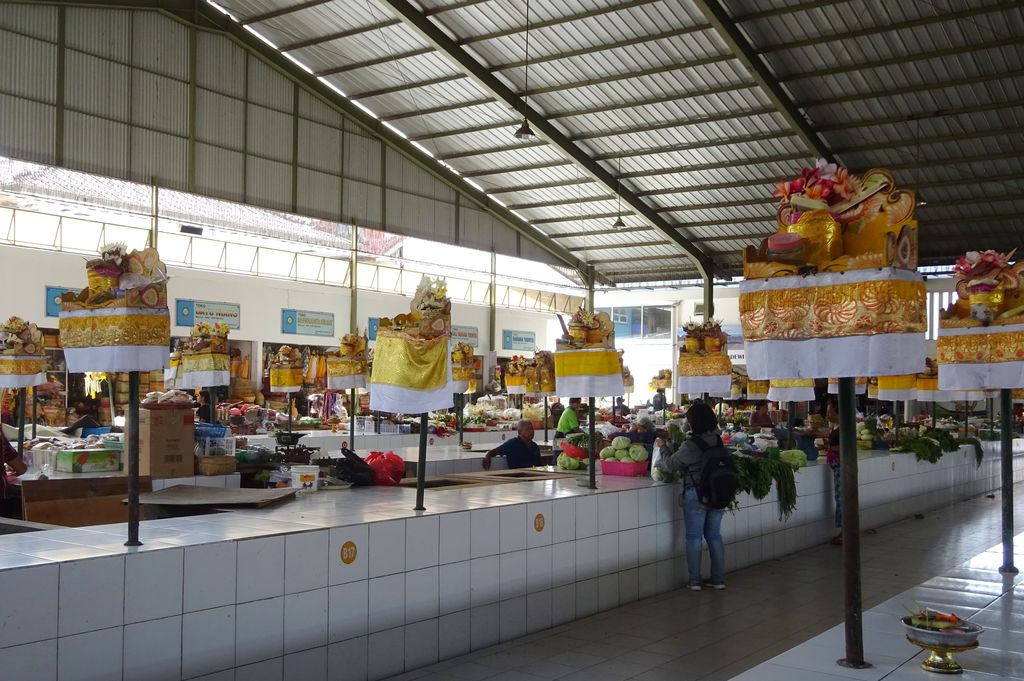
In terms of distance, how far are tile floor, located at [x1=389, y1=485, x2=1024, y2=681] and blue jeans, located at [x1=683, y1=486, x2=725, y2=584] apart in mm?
219

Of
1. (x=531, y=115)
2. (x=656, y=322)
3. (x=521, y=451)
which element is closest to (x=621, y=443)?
(x=521, y=451)

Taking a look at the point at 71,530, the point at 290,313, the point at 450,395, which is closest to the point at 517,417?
the point at 290,313

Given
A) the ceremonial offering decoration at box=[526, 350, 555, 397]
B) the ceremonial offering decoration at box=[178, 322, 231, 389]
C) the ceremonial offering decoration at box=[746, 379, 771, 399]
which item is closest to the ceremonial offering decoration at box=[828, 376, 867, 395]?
the ceremonial offering decoration at box=[746, 379, 771, 399]

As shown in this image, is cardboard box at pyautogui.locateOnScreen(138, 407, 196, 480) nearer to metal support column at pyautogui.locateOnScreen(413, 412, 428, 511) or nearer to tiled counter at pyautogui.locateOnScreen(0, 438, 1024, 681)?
tiled counter at pyautogui.locateOnScreen(0, 438, 1024, 681)

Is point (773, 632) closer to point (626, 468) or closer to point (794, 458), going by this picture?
point (626, 468)

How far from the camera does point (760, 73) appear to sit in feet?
65.1

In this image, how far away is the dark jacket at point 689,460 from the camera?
26.6 ft

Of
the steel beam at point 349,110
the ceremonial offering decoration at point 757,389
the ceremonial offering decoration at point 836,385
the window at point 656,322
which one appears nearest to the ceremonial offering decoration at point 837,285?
the ceremonial offering decoration at point 836,385

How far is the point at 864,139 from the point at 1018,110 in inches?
132

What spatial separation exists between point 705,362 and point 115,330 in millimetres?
8109

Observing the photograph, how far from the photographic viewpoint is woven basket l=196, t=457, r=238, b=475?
7719mm

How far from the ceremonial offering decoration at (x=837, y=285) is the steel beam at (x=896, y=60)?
52.2 feet

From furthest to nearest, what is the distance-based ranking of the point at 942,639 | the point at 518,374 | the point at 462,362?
1. the point at 518,374
2. the point at 462,362
3. the point at 942,639

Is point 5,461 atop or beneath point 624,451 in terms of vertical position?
atop
